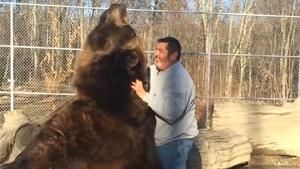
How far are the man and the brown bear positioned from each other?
118 cm

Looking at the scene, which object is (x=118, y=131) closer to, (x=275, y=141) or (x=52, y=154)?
(x=52, y=154)

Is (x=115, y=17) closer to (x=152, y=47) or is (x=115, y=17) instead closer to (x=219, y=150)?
(x=219, y=150)

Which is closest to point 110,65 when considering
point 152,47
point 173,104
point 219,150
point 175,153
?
point 173,104

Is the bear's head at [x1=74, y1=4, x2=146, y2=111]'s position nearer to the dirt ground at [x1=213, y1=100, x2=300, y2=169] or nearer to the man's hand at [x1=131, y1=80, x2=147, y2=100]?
the man's hand at [x1=131, y1=80, x2=147, y2=100]

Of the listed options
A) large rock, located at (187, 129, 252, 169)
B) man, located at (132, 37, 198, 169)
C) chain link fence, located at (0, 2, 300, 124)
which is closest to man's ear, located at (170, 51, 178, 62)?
man, located at (132, 37, 198, 169)

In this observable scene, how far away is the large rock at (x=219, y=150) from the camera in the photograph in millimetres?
8469

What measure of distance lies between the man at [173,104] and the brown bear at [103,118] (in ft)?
3.86

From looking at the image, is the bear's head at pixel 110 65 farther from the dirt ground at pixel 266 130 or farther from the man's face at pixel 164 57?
the dirt ground at pixel 266 130

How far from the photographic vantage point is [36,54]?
49.1 feet

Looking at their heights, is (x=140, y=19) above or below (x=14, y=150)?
above

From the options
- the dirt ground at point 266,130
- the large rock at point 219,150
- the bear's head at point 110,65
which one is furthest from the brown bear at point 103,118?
the dirt ground at point 266,130

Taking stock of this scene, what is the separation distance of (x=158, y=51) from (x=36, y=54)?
11264 millimetres

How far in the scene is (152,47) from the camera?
1305 cm

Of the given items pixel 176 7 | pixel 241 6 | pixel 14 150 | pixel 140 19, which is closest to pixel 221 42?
pixel 140 19
